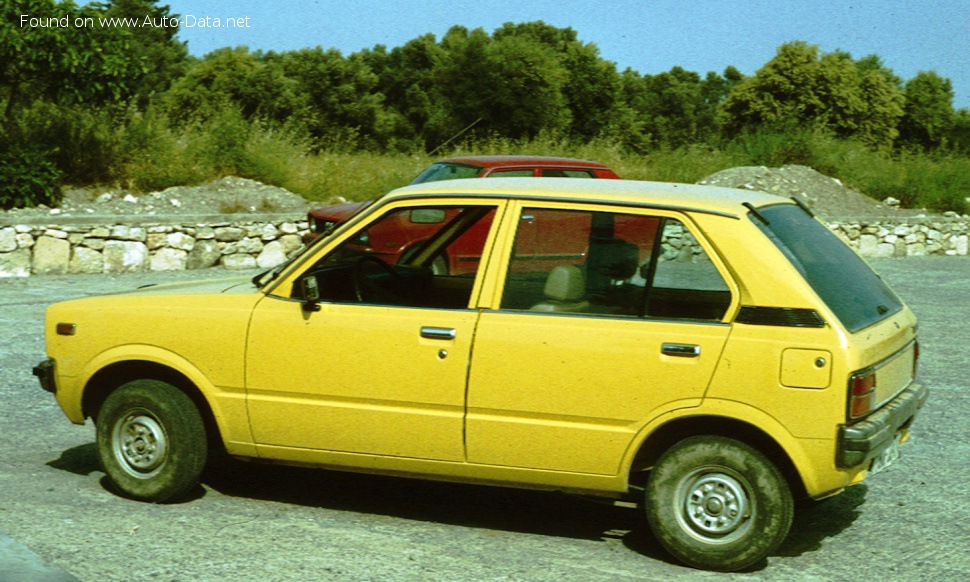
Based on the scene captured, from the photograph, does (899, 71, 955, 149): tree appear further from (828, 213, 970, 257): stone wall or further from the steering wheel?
the steering wheel

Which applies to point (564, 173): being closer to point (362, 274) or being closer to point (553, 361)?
point (362, 274)

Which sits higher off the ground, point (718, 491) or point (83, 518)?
point (718, 491)

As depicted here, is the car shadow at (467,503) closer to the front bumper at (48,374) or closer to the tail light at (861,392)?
the front bumper at (48,374)

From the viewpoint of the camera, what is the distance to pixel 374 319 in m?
5.27

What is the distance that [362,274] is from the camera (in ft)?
18.6

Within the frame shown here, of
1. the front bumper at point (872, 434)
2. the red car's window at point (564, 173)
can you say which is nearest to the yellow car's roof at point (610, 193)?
the front bumper at point (872, 434)

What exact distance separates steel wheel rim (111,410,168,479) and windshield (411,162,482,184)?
8240 mm

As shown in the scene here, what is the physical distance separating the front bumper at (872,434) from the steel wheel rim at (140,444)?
326 cm

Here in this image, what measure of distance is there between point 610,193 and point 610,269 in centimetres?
37

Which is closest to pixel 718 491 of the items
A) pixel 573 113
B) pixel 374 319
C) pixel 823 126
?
pixel 374 319

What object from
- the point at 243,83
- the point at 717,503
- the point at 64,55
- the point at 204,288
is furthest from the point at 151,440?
the point at 243,83

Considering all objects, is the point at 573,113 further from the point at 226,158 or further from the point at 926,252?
the point at 226,158

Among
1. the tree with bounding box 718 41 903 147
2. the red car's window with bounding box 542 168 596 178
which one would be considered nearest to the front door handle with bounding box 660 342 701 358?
the red car's window with bounding box 542 168 596 178

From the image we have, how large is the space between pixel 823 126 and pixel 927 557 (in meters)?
26.0
